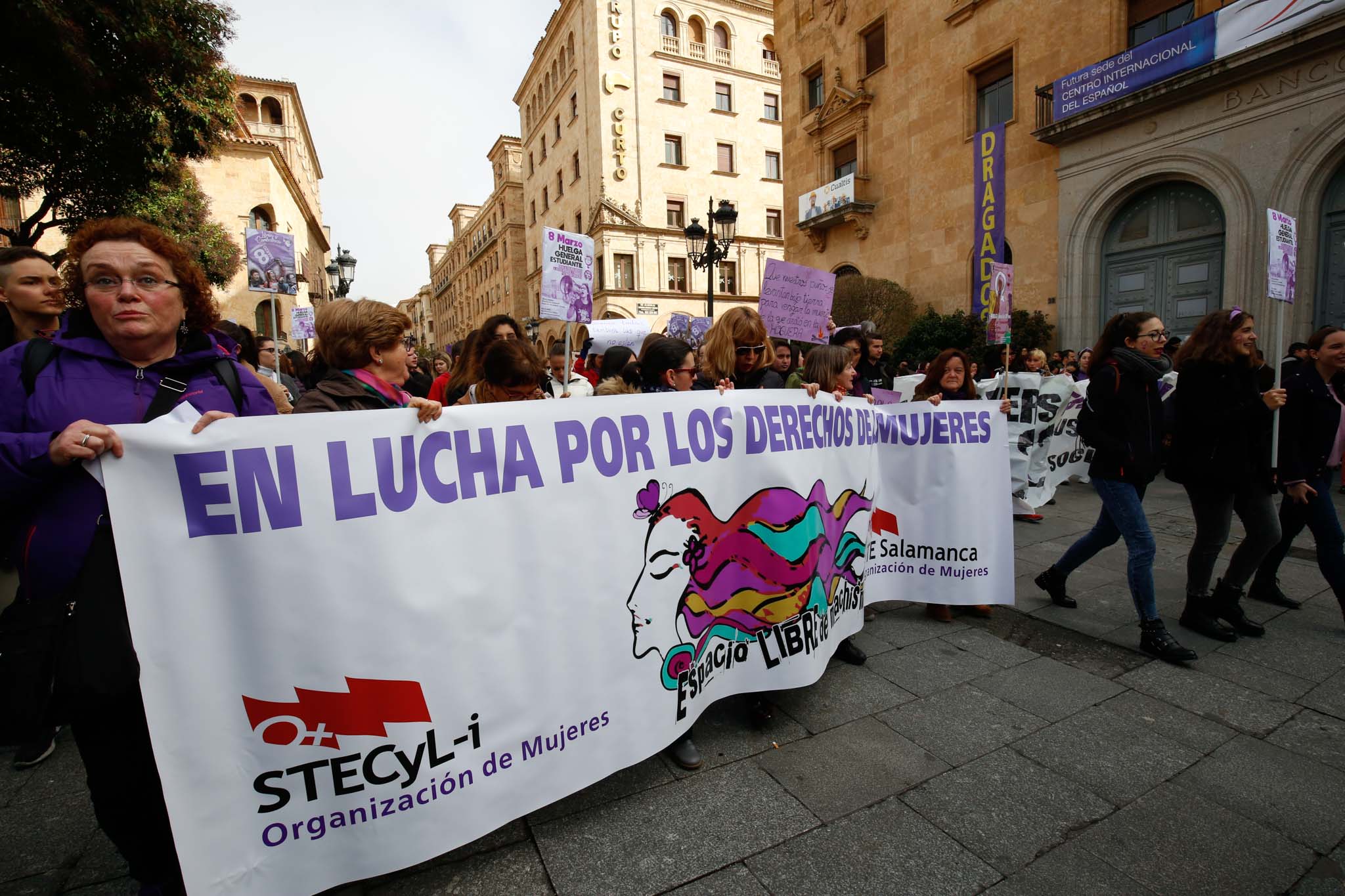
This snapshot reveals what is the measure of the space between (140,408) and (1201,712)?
4253 millimetres

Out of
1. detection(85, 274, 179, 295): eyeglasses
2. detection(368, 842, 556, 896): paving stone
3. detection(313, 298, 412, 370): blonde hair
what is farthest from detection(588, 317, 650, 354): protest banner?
detection(368, 842, 556, 896): paving stone

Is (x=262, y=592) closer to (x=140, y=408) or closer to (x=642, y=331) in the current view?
(x=140, y=408)

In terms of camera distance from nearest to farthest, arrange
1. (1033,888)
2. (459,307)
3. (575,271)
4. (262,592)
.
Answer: (262,592) → (1033,888) → (575,271) → (459,307)

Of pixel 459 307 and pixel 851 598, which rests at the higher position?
pixel 459 307

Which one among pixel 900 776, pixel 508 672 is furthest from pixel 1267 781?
pixel 508 672

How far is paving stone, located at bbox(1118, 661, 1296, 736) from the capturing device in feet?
9.62

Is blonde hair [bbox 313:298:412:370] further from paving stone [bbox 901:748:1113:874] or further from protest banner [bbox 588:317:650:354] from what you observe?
protest banner [bbox 588:317:650:354]

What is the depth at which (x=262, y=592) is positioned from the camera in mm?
1751

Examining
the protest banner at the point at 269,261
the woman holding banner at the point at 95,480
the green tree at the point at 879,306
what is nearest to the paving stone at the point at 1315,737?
the woman holding banner at the point at 95,480

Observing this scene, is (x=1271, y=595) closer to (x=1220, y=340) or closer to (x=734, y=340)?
(x=1220, y=340)

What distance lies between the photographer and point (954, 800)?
237 centimetres

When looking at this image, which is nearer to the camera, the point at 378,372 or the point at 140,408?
the point at 140,408

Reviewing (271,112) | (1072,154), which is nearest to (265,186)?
(271,112)

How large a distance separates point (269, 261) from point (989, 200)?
12.0m
